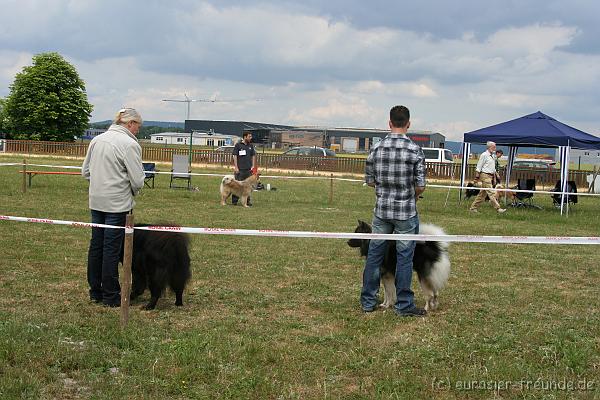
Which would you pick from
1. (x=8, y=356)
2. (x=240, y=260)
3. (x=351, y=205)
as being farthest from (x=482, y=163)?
(x=8, y=356)

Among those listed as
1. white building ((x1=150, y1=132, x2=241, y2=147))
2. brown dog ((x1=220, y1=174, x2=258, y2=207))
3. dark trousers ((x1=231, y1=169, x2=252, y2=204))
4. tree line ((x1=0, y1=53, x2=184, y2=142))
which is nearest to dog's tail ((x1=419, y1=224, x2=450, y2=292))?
brown dog ((x1=220, y1=174, x2=258, y2=207))

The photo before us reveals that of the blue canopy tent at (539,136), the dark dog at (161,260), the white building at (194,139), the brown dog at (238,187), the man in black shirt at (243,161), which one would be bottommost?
the dark dog at (161,260)

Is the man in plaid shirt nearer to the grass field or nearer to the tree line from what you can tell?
the grass field

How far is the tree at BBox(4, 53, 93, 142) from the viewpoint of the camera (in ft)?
177

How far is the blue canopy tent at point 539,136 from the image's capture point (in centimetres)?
1584

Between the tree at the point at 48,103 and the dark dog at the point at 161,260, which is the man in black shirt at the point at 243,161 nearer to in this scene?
the dark dog at the point at 161,260

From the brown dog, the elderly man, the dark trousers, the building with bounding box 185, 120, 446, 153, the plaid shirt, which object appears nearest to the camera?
the plaid shirt

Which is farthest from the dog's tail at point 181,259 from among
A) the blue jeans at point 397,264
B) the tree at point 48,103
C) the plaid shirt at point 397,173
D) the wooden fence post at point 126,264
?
the tree at point 48,103

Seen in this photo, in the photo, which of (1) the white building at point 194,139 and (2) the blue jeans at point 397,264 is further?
(1) the white building at point 194,139

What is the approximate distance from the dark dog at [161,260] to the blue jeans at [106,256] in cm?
17

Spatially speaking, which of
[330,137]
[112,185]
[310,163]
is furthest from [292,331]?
[330,137]

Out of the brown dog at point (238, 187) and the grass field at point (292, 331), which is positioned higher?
the brown dog at point (238, 187)

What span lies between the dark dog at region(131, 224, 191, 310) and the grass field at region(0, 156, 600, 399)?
222 mm

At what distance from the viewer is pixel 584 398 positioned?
373cm
